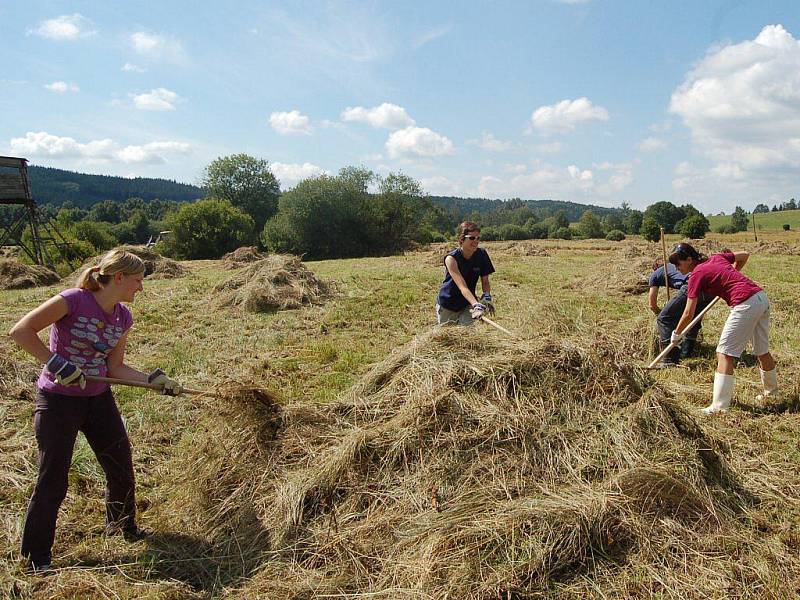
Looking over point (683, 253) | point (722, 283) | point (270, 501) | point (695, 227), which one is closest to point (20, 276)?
point (270, 501)

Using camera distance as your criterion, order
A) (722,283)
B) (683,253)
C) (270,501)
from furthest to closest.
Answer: (683,253)
(722,283)
(270,501)

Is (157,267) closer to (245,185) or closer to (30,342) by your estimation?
(30,342)

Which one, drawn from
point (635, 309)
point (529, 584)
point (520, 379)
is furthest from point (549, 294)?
point (529, 584)

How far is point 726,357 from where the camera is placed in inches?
179

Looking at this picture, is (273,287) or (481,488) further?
(273,287)

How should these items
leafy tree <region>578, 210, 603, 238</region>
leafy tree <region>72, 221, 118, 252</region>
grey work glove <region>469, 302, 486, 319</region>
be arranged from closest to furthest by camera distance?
grey work glove <region>469, 302, 486, 319</region> < leafy tree <region>72, 221, 118, 252</region> < leafy tree <region>578, 210, 603, 238</region>

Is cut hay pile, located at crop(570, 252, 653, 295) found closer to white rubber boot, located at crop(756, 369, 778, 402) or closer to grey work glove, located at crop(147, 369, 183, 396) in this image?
white rubber boot, located at crop(756, 369, 778, 402)

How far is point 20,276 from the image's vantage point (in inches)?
588

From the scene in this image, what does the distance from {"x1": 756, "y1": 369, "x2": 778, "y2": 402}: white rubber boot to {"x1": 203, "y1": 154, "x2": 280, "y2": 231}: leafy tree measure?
50.8 m

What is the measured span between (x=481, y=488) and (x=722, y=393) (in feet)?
9.98

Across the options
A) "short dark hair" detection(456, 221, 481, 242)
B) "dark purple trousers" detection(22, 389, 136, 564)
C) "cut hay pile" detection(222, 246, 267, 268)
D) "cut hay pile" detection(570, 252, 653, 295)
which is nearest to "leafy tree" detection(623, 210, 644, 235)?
"cut hay pile" detection(570, 252, 653, 295)

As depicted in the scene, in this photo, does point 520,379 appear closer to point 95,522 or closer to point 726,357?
point 726,357

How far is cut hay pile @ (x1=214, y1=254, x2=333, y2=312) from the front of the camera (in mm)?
10195

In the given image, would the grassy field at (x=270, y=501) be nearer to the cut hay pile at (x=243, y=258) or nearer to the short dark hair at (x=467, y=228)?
the short dark hair at (x=467, y=228)
